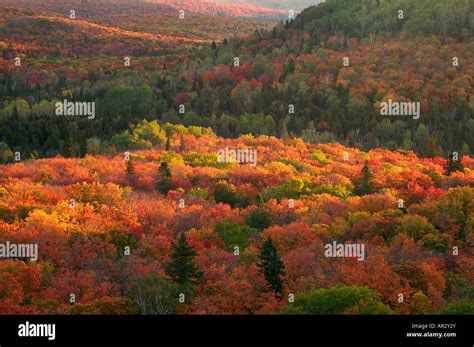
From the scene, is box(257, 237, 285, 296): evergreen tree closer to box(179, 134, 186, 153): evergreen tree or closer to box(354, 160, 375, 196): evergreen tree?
box(354, 160, 375, 196): evergreen tree

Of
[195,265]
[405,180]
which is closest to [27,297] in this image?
[195,265]

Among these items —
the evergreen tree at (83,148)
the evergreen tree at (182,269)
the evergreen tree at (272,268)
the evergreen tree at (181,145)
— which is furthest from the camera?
the evergreen tree at (181,145)

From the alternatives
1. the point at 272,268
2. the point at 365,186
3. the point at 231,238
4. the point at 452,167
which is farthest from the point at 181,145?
the point at 272,268

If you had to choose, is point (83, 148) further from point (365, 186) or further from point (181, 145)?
point (365, 186)

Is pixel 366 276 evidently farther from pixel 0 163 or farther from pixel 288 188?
pixel 0 163

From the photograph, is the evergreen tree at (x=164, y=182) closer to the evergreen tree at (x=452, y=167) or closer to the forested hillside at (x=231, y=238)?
the forested hillside at (x=231, y=238)

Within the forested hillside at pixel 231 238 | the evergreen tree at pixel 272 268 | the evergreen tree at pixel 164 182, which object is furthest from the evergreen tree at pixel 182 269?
the evergreen tree at pixel 164 182

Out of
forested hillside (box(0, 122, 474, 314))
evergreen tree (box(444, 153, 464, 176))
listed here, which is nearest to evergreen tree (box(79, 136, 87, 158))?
forested hillside (box(0, 122, 474, 314))

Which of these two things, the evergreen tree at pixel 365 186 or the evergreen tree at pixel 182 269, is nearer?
the evergreen tree at pixel 182 269
